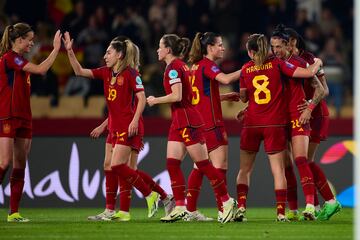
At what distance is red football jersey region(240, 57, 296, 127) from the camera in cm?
1184

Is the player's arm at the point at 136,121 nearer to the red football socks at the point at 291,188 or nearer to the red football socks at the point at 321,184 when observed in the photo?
the red football socks at the point at 291,188

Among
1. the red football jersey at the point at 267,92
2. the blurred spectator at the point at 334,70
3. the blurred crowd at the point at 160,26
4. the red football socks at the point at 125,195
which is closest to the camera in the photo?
the red football jersey at the point at 267,92

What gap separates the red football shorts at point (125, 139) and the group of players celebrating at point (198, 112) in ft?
0.04

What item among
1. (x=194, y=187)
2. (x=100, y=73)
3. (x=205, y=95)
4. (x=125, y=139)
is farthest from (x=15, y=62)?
(x=194, y=187)

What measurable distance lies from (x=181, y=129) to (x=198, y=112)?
1.15 feet

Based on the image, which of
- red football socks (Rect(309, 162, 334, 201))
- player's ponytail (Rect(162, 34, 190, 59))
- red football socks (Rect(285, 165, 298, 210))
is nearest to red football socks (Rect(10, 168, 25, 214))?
player's ponytail (Rect(162, 34, 190, 59))

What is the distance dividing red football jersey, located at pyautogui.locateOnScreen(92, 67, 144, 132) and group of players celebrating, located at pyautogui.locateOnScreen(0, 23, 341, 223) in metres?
0.01

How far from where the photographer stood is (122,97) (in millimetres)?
12211

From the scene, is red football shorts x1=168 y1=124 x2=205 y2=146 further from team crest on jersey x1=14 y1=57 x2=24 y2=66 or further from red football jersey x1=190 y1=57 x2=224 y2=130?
team crest on jersey x1=14 y1=57 x2=24 y2=66

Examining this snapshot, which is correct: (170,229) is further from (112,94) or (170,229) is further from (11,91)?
(11,91)

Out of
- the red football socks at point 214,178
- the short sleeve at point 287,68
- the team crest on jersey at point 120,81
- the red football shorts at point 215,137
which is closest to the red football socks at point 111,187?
the team crest on jersey at point 120,81

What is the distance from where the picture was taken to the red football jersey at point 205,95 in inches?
477

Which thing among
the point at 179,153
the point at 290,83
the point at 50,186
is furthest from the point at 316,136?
the point at 50,186

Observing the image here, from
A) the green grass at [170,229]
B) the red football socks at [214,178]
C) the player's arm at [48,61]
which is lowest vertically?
the green grass at [170,229]
